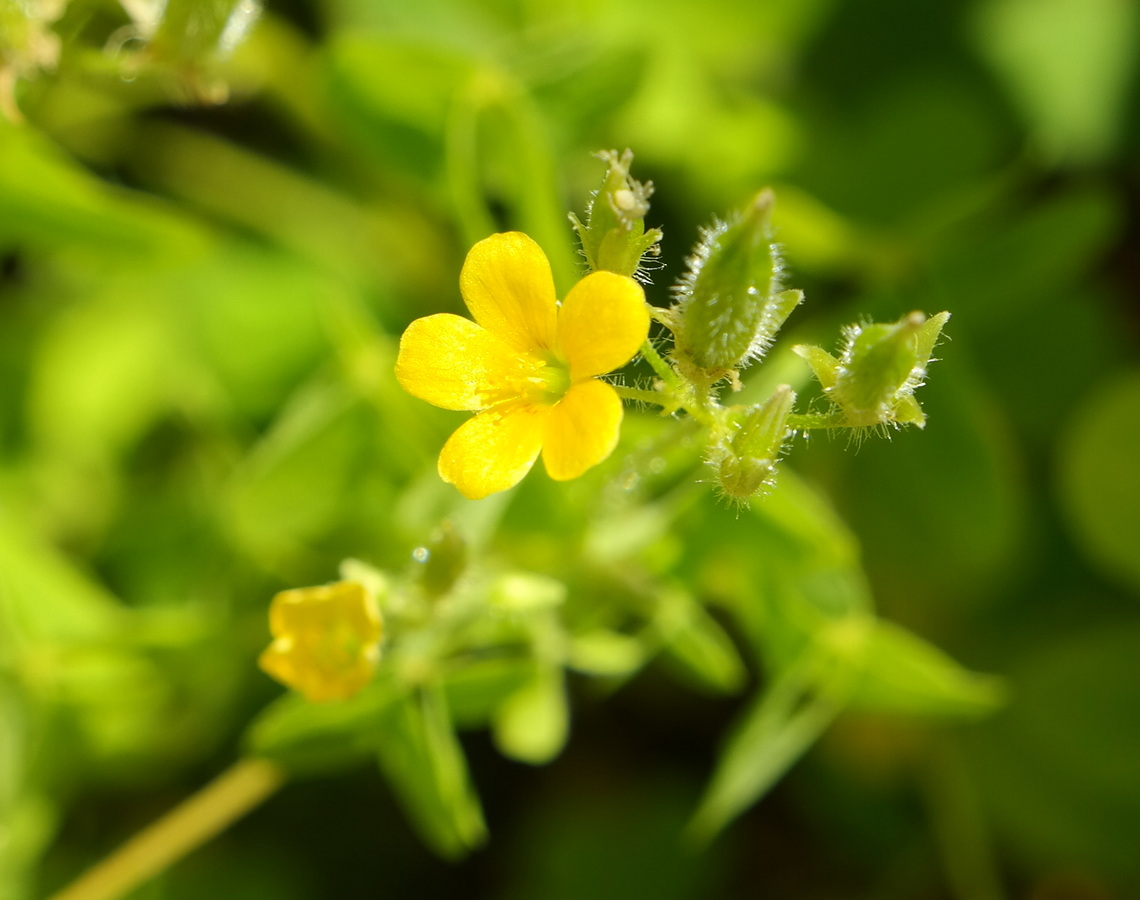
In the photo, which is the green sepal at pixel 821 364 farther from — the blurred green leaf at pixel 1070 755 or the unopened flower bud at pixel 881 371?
the blurred green leaf at pixel 1070 755

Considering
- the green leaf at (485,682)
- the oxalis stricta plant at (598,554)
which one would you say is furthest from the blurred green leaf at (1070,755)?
the green leaf at (485,682)

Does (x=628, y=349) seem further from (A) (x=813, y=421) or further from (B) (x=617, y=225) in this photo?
(A) (x=813, y=421)

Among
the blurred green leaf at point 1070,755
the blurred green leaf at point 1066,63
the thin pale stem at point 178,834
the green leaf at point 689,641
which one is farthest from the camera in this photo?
the blurred green leaf at point 1066,63

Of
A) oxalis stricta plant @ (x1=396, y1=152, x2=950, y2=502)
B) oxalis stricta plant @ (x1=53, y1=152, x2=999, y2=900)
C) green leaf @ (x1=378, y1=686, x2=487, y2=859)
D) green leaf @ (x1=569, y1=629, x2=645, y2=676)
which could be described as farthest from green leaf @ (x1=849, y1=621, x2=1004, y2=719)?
oxalis stricta plant @ (x1=396, y1=152, x2=950, y2=502)

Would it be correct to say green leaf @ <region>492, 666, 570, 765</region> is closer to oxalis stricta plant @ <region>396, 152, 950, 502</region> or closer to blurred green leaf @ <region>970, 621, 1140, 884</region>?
oxalis stricta plant @ <region>396, 152, 950, 502</region>

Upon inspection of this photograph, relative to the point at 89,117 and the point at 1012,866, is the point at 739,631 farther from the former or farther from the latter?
the point at 89,117

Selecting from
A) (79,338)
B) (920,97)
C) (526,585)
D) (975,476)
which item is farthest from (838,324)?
(79,338)
